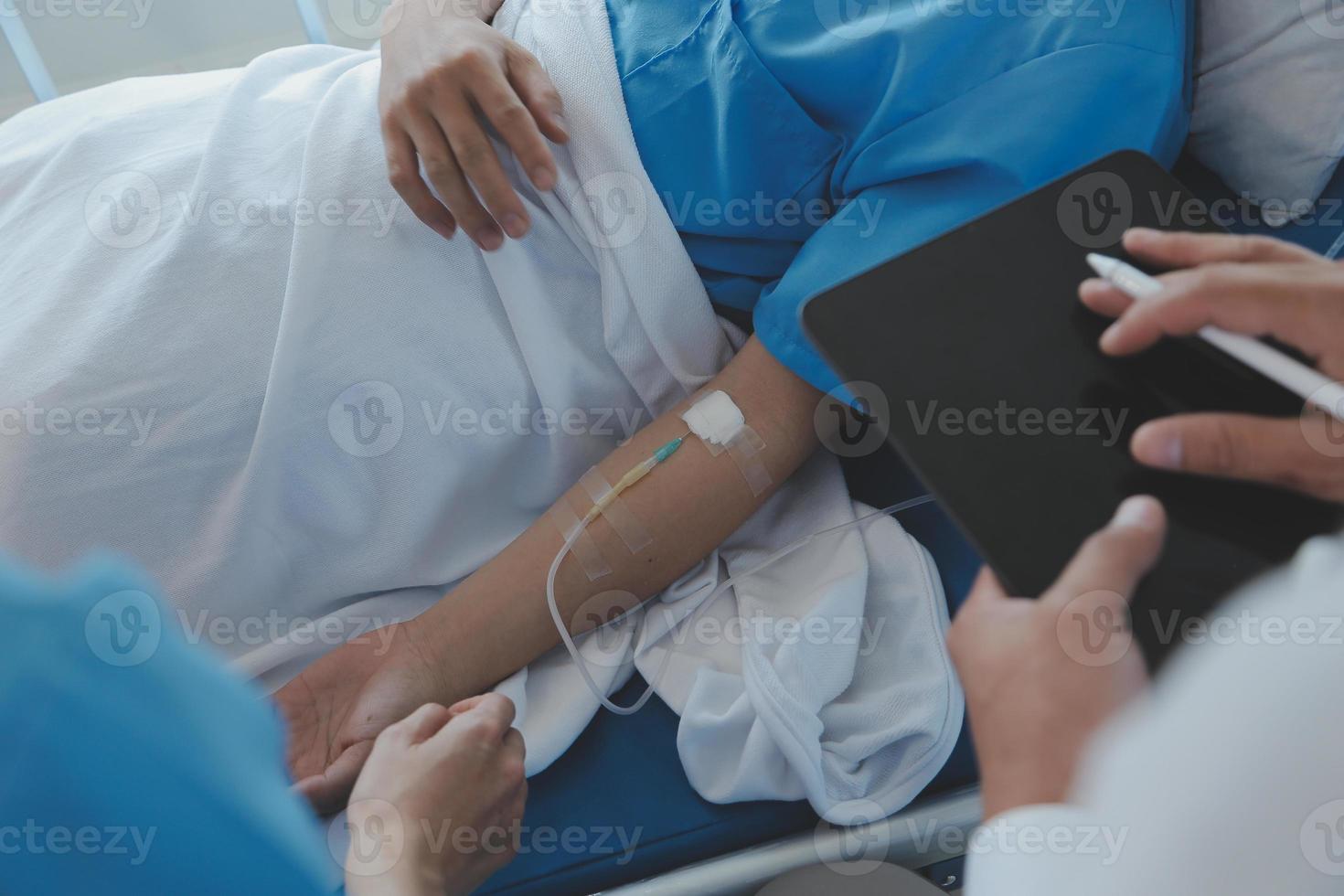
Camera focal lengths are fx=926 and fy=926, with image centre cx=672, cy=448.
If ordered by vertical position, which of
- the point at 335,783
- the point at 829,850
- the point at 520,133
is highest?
the point at 520,133

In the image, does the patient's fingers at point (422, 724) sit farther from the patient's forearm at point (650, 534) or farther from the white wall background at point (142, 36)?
the white wall background at point (142, 36)

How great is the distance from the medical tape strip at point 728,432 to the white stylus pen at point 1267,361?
39cm

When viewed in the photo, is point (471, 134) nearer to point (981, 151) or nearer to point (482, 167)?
point (482, 167)

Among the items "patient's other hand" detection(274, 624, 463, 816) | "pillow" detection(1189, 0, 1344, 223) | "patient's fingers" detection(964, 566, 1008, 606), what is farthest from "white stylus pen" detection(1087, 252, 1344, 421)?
"patient's other hand" detection(274, 624, 463, 816)

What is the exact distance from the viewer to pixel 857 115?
3.06 ft

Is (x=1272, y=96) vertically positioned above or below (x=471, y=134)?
below

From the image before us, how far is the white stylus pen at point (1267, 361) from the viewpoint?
497 mm

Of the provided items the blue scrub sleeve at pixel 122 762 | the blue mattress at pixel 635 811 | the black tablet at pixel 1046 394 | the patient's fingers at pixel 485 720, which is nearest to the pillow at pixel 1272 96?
the blue mattress at pixel 635 811

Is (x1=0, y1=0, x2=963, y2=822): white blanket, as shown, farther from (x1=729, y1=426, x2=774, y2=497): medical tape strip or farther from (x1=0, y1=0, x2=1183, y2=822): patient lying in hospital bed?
(x1=729, y1=426, x2=774, y2=497): medical tape strip

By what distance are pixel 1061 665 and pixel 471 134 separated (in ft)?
2.34

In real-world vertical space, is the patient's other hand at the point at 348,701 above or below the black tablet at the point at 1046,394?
→ below

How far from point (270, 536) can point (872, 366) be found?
63 cm

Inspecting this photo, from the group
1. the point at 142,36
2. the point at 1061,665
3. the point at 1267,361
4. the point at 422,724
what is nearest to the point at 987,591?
the point at 1061,665

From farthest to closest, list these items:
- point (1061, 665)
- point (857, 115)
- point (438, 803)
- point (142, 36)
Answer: point (142, 36), point (857, 115), point (438, 803), point (1061, 665)
